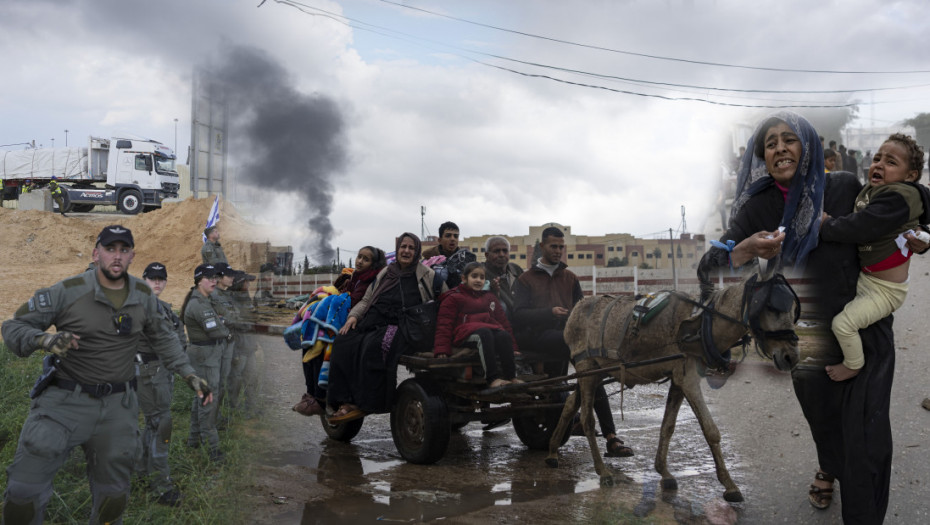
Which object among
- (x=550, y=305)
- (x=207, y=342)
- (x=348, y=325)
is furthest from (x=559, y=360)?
(x=207, y=342)

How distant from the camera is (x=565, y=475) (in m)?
6.40

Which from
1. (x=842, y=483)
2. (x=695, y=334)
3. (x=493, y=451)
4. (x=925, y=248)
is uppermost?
(x=925, y=248)

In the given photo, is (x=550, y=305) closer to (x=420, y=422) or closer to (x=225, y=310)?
(x=420, y=422)

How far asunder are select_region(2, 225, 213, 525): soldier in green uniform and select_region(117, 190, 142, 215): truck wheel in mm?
30969

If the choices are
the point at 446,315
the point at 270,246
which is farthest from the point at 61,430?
the point at 270,246

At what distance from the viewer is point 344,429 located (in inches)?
306

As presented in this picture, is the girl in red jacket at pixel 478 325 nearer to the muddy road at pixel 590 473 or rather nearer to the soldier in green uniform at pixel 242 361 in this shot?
the muddy road at pixel 590 473

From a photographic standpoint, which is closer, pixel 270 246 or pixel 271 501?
pixel 271 501

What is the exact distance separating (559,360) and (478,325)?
4.36ft

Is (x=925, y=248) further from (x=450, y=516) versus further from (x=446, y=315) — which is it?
(x=446, y=315)

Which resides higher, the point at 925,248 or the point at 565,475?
the point at 925,248

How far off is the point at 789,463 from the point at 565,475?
1.87m

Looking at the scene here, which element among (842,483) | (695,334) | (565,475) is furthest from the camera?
(565,475)

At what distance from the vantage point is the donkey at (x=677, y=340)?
3551mm
